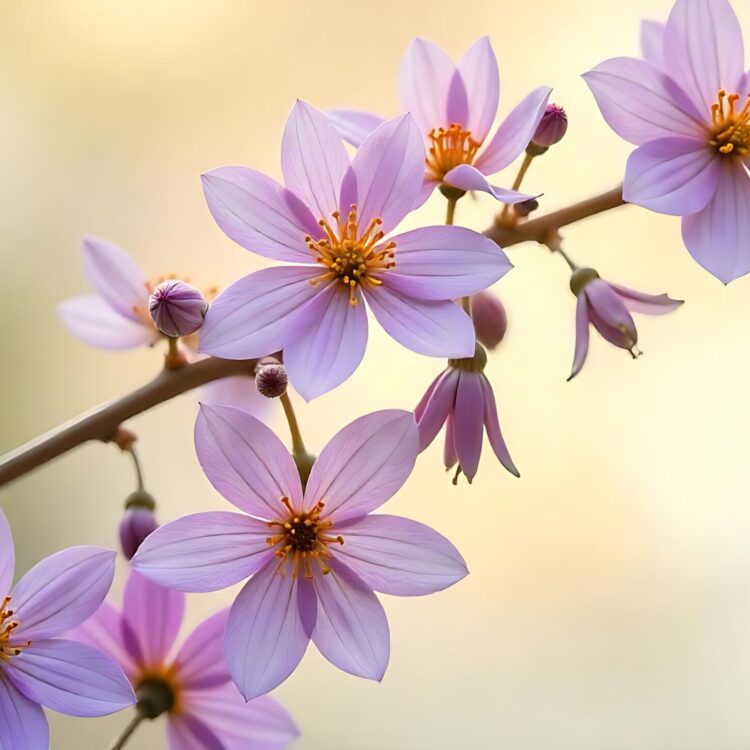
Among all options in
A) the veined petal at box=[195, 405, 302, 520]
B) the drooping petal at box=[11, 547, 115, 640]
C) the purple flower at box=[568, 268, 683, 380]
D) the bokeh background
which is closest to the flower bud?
the purple flower at box=[568, 268, 683, 380]

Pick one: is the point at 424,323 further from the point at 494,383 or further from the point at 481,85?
the point at 494,383

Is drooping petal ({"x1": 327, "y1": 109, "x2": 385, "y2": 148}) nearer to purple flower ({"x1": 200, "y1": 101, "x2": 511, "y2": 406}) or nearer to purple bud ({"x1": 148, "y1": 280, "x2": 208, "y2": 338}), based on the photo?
purple flower ({"x1": 200, "y1": 101, "x2": 511, "y2": 406})

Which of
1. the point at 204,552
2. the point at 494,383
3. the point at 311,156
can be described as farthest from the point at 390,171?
the point at 494,383

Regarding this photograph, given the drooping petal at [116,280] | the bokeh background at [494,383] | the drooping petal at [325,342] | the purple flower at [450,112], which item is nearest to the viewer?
the drooping petal at [325,342]

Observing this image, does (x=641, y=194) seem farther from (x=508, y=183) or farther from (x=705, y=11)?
(x=508, y=183)

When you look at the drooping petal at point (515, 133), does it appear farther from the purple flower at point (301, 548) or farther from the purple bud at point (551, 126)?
the purple flower at point (301, 548)

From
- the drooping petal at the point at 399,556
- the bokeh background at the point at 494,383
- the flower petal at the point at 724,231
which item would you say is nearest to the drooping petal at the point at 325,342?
the drooping petal at the point at 399,556
